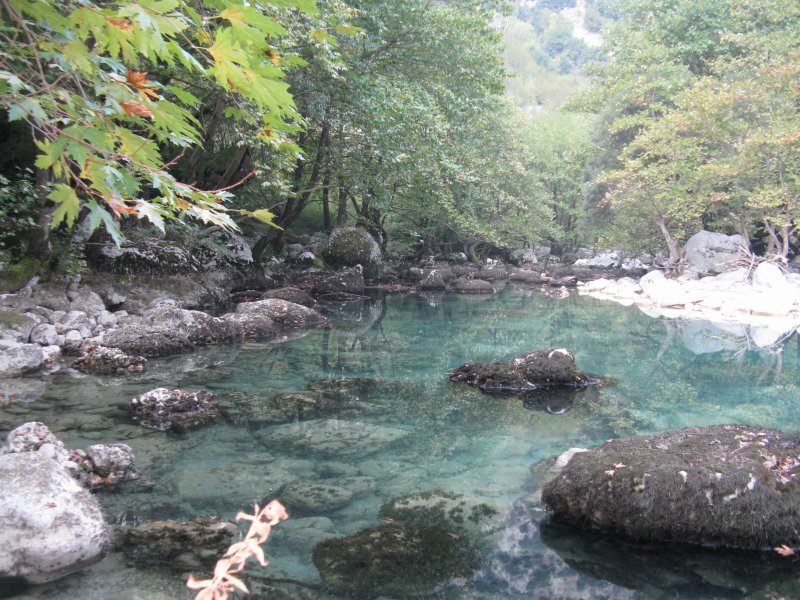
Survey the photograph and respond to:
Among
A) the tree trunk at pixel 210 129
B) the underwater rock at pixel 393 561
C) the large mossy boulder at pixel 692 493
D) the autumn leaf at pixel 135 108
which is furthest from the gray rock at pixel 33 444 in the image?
the tree trunk at pixel 210 129

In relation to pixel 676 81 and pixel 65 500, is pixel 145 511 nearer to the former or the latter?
pixel 65 500

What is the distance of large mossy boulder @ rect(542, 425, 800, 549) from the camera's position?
3977mm

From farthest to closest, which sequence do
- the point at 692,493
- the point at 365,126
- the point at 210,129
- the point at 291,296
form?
the point at 291,296 < the point at 365,126 < the point at 210,129 < the point at 692,493

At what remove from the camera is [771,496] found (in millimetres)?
4020

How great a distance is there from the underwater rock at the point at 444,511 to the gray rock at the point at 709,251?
23.8m

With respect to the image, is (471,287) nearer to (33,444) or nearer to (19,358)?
(19,358)

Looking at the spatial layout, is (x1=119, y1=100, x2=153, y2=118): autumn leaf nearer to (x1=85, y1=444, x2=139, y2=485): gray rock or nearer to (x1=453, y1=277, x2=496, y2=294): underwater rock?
(x1=85, y1=444, x2=139, y2=485): gray rock

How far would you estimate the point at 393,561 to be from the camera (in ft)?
12.5

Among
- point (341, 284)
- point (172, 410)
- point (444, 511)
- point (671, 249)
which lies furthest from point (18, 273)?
point (671, 249)

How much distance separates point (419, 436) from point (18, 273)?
8825mm

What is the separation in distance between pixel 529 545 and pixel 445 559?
2.37ft

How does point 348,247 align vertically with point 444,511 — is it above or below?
above

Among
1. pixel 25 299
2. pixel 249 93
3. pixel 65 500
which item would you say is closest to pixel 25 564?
pixel 65 500

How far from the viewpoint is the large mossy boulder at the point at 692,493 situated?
3.98 m
